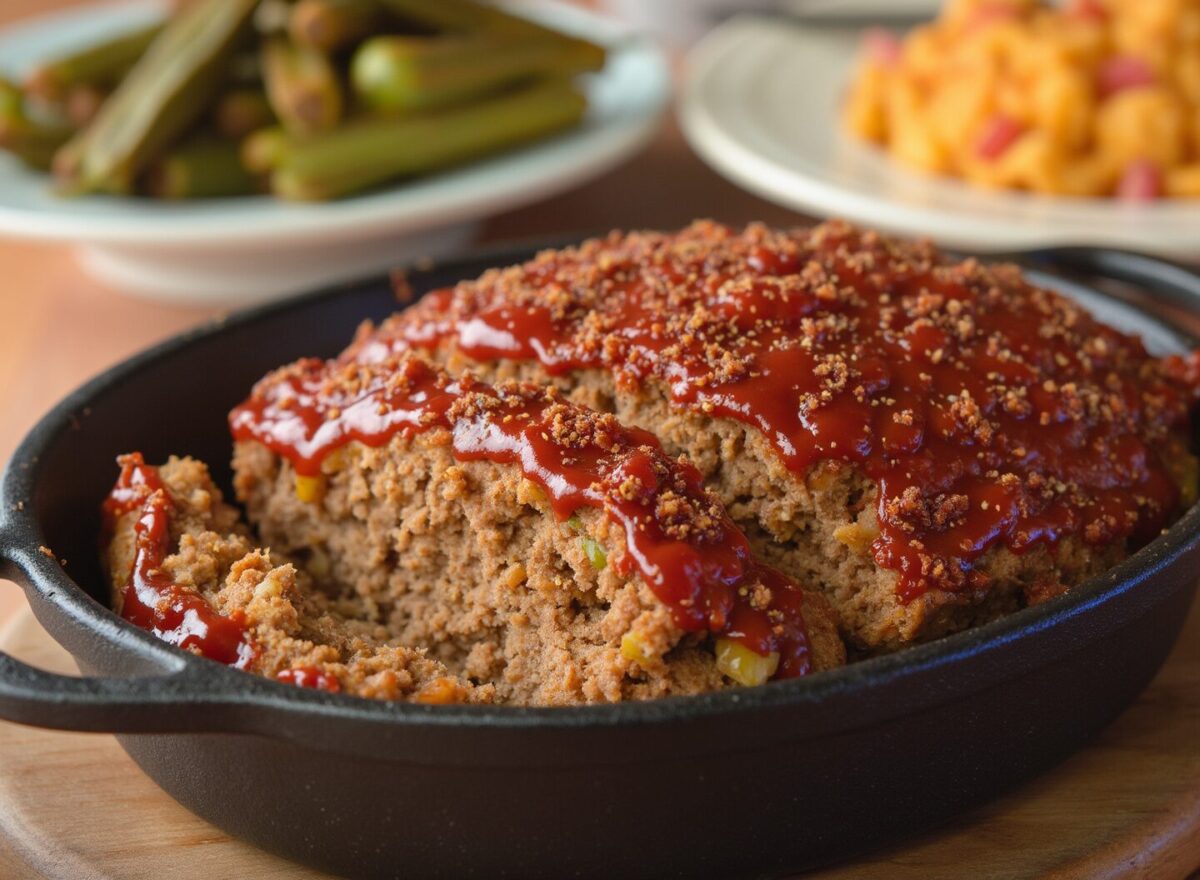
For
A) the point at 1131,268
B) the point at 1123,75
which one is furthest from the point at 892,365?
the point at 1123,75

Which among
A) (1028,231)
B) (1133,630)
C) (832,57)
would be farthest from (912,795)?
(832,57)

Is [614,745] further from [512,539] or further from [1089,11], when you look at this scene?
[1089,11]

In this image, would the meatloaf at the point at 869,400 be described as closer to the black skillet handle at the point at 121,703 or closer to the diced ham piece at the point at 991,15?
the black skillet handle at the point at 121,703

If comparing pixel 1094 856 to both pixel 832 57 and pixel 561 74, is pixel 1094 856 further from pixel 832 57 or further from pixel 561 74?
pixel 832 57

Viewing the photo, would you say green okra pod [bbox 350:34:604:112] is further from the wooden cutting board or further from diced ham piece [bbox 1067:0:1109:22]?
the wooden cutting board

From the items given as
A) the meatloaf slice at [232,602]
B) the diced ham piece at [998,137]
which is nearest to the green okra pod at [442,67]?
the diced ham piece at [998,137]

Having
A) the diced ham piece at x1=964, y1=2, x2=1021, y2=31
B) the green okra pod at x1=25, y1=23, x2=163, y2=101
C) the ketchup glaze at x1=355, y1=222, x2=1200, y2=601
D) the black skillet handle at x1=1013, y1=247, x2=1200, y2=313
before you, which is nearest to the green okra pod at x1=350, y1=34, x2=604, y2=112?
the green okra pod at x1=25, y1=23, x2=163, y2=101
